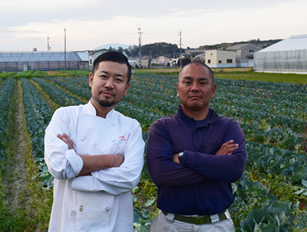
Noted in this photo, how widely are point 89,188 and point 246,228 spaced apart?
1455 mm

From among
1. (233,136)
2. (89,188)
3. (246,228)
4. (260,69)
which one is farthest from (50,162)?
(260,69)

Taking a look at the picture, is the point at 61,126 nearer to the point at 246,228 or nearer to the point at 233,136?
the point at 233,136

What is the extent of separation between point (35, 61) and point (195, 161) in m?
68.0

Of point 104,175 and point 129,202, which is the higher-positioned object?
point 104,175

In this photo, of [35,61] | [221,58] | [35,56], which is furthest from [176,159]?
[35,56]

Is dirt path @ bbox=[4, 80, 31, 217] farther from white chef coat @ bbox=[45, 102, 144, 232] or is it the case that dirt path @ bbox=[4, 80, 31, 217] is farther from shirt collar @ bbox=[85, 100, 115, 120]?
shirt collar @ bbox=[85, 100, 115, 120]

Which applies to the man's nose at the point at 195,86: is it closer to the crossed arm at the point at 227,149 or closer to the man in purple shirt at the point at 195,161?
the man in purple shirt at the point at 195,161

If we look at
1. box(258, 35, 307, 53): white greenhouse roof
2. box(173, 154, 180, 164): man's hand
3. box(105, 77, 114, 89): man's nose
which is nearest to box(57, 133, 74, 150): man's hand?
box(105, 77, 114, 89): man's nose

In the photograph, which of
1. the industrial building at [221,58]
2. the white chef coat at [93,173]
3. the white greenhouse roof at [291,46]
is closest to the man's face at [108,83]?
the white chef coat at [93,173]

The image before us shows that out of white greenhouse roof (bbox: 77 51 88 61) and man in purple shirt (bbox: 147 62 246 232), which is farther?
white greenhouse roof (bbox: 77 51 88 61)

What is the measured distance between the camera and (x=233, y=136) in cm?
237

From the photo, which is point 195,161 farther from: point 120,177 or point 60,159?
point 60,159

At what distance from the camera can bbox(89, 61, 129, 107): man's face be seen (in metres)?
2.31

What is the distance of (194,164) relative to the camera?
2182 mm
